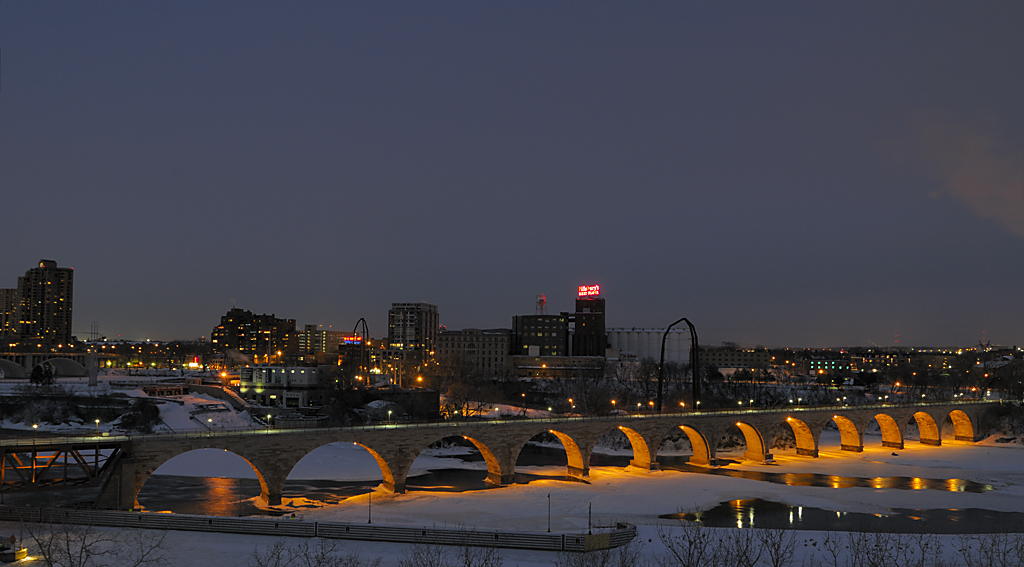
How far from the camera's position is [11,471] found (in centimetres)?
5147

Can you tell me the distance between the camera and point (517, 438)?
5575 cm

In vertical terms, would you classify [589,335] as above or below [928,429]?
above

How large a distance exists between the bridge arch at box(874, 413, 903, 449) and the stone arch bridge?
0.10m

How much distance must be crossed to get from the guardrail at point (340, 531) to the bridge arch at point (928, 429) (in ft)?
216

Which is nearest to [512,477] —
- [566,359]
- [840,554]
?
[840,554]

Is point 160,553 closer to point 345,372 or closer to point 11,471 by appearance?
point 11,471

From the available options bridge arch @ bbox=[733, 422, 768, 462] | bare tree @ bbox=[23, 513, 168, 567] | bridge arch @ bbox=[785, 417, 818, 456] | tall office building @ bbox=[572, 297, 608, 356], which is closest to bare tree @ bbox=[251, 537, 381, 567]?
bare tree @ bbox=[23, 513, 168, 567]

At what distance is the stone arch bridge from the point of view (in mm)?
42125

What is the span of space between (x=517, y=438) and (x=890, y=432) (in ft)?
164

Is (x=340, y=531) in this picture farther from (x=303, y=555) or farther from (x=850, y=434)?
(x=850, y=434)

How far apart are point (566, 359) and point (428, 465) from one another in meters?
103

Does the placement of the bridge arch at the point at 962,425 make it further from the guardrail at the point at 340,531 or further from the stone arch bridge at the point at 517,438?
the guardrail at the point at 340,531

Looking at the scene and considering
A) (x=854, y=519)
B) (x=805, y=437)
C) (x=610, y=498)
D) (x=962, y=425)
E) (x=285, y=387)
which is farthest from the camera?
(x=285, y=387)

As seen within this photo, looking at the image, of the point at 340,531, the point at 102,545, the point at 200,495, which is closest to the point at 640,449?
the point at 340,531
